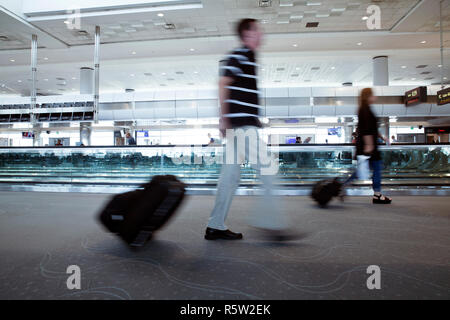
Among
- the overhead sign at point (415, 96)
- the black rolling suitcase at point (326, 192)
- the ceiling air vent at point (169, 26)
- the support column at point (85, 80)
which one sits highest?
the ceiling air vent at point (169, 26)

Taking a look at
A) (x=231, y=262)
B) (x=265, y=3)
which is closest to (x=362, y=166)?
(x=231, y=262)

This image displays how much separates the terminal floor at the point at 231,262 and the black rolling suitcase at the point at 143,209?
153 mm

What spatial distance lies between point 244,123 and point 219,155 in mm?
4477

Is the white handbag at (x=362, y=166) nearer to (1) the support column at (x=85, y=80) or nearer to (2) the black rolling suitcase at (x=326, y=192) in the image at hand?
(2) the black rolling suitcase at (x=326, y=192)

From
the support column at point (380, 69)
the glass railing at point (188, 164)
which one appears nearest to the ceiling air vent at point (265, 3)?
the glass railing at point (188, 164)

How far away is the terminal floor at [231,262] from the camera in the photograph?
129cm

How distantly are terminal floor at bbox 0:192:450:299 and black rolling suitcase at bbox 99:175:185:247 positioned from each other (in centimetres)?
15

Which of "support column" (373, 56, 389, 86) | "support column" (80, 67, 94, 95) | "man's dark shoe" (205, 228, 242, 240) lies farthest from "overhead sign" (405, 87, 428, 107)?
"support column" (80, 67, 94, 95)

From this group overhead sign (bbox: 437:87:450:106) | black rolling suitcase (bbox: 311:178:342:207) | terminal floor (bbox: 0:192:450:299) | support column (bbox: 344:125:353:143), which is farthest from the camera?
support column (bbox: 344:125:353:143)

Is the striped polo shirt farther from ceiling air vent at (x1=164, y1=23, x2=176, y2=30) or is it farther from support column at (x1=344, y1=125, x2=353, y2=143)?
support column at (x1=344, y1=125, x2=353, y2=143)

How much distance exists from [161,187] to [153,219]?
0.22 meters

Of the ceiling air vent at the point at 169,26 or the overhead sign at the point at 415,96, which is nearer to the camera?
the ceiling air vent at the point at 169,26

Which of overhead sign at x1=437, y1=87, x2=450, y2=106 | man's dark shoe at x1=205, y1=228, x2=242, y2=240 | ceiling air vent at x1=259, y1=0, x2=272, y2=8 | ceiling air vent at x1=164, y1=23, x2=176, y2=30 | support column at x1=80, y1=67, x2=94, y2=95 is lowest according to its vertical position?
man's dark shoe at x1=205, y1=228, x2=242, y2=240

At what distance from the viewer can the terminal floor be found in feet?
4.22
